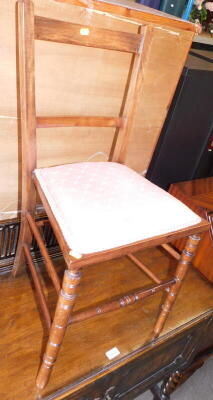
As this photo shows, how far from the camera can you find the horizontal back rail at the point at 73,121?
31.4 inches

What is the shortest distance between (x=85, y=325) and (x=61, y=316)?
0.33 metres

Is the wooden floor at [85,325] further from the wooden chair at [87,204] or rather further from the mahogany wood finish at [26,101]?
the mahogany wood finish at [26,101]

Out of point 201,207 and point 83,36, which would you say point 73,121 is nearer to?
point 83,36

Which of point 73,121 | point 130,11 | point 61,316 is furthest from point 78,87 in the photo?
point 61,316

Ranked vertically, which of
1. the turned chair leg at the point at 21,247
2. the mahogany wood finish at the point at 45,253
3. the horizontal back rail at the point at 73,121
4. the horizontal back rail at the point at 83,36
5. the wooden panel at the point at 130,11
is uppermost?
the wooden panel at the point at 130,11

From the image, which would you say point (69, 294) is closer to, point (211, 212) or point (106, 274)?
point (106, 274)

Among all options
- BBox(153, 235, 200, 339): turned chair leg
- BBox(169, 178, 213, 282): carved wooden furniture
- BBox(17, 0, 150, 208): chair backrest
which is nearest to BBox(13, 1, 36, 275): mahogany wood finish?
BBox(17, 0, 150, 208): chair backrest

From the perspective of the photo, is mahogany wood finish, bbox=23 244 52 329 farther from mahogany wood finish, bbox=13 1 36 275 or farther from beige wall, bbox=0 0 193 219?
beige wall, bbox=0 0 193 219

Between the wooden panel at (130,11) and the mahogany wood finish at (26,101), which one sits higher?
the wooden panel at (130,11)

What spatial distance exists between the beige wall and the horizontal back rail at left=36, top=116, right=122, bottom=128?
78 mm

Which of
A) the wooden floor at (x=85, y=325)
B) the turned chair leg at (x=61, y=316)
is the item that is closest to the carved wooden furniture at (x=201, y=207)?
the wooden floor at (x=85, y=325)

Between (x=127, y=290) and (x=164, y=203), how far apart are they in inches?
17.1

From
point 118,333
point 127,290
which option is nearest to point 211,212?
point 127,290

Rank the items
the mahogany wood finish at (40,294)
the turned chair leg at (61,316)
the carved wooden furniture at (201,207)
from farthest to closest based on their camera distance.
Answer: the carved wooden furniture at (201,207)
the mahogany wood finish at (40,294)
the turned chair leg at (61,316)
